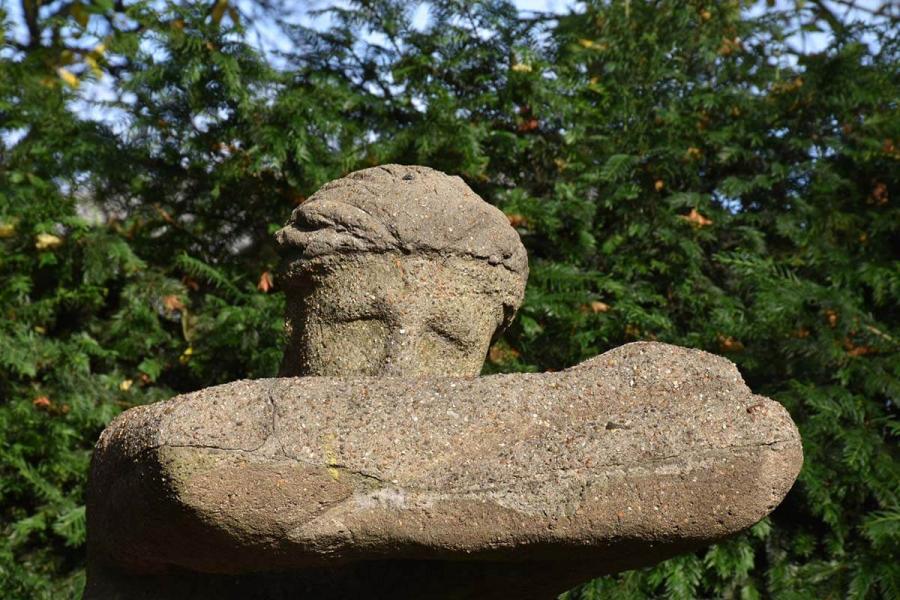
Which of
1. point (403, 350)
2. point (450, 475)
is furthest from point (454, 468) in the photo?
point (403, 350)

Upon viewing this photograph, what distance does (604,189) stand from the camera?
4.46m

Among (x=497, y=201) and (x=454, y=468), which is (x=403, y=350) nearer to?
(x=454, y=468)

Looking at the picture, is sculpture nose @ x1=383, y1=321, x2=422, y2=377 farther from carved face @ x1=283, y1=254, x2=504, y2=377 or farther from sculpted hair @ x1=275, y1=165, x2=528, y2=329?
sculpted hair @ x1=275, y1=165, x2=528, y2=329

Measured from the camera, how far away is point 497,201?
435cm

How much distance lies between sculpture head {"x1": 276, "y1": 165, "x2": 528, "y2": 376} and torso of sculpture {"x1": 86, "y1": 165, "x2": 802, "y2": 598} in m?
0.28

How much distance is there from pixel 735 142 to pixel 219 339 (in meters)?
2.29

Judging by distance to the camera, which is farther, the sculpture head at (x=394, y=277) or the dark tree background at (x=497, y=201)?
the dark tree background at (x=497, y=201)

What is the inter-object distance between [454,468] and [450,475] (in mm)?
13

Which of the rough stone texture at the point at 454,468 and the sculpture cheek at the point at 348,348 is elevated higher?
the rough stone texture at the point at 454,468

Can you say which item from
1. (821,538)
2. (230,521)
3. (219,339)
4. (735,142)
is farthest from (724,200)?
(230,521)

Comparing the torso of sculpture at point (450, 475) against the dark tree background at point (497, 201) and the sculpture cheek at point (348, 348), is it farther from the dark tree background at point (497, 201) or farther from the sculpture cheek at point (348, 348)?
the dark tree background at point (497, 201)

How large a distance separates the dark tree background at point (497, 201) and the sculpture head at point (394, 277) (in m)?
1.91

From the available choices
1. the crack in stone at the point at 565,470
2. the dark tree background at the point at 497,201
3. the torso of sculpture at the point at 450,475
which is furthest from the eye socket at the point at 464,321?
the dark tree background at the point at 497,201

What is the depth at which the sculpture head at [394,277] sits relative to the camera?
6.48 feet
